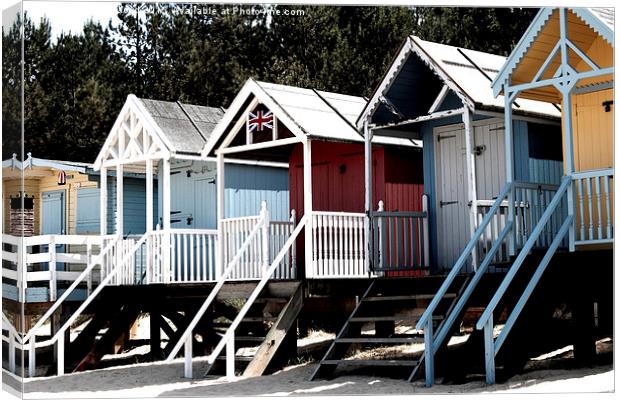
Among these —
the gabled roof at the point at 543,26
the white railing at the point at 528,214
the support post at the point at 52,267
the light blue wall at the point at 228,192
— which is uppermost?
the gabled roof at the point at 543,26

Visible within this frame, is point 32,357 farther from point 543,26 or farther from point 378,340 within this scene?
point 543,26

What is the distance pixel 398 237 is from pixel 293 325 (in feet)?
6.72

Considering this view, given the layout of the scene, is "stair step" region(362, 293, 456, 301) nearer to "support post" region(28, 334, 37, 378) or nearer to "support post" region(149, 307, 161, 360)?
"support post" region(149, 307, 161, 360)

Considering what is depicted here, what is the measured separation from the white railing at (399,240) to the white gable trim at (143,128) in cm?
461

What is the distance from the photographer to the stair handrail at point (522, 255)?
44.2 ft

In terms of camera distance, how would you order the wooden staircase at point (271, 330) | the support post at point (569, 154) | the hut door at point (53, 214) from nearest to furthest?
the support post at point (569, 154), the wooden staircase at point (271, 330), the hut door at point (53, 214)

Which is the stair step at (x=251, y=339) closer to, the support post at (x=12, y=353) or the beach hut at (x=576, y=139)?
the support post at (x=12, y=353)

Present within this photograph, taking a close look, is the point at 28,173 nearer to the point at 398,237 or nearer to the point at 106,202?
the point at 106,202

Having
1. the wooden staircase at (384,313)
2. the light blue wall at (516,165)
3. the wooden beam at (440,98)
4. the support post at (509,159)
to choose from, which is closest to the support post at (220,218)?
the wooden staircase at (384,313)

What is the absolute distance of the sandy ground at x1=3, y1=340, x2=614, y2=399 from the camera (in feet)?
45.4

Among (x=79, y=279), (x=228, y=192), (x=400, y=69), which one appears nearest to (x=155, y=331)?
(x=79, y=279)

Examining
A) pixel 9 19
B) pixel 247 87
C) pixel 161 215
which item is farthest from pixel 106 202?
pixel 9 19

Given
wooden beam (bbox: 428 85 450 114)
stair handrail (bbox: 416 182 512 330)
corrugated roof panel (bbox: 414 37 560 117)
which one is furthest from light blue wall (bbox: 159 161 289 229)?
stair handrail (bbox: 416 182 512 330)

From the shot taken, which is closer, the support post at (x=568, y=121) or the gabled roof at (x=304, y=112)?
the support post at (x=568, y=121)
